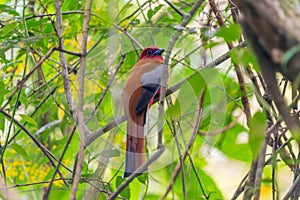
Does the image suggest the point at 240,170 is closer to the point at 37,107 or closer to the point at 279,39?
the point at 37,107

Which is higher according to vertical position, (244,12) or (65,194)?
(244,12)

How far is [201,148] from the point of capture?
5.43ft

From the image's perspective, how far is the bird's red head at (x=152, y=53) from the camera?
1761 millimetres

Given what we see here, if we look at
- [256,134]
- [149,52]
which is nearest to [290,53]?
[256,134]

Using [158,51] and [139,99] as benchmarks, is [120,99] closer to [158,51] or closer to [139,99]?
[139,99]

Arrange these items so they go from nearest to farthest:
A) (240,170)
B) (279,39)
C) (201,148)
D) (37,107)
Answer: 1. (279,39)
2. (201,148)
3. (37,107)
4. (240,170)

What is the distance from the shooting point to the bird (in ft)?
5.24

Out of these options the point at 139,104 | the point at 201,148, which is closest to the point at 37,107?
the point at 139,104

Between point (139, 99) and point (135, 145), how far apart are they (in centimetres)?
15

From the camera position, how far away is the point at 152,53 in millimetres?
1825

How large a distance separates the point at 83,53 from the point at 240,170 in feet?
4.41

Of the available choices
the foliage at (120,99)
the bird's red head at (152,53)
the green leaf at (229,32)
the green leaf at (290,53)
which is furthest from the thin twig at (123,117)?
the green leaf at (290,53)

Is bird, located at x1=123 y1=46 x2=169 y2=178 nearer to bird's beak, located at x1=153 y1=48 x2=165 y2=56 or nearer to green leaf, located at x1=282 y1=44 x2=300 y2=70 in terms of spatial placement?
bird's beak, located at x1=153 y1=48 x2=165 y2=56

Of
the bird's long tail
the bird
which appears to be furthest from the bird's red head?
the bird's long tail
